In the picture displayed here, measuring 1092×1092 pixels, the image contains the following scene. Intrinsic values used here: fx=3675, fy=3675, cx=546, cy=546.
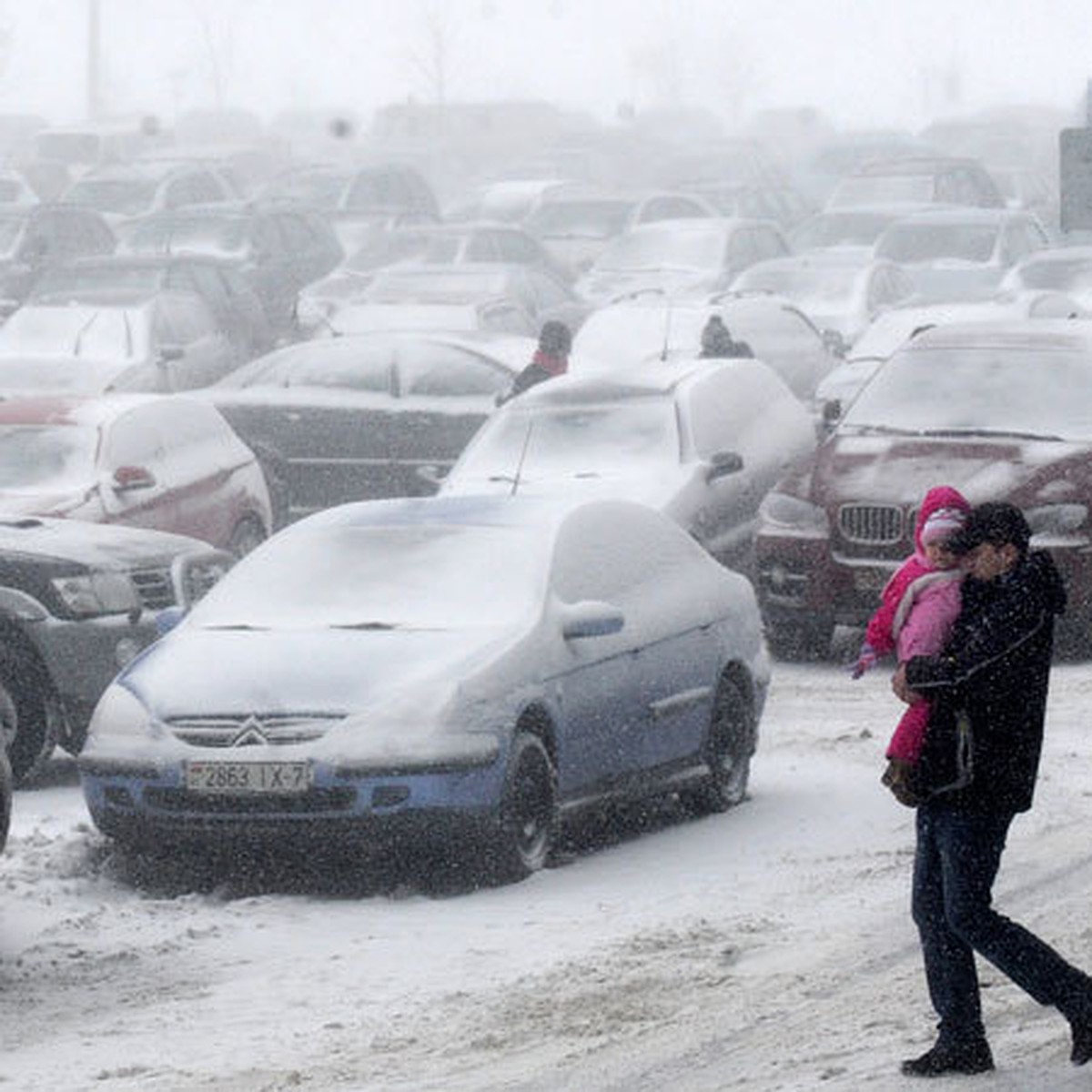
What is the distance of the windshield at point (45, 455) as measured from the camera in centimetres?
1978

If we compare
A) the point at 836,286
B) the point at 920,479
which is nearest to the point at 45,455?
the point at 920,479

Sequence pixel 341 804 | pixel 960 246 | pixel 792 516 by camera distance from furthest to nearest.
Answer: pixel 960 246
pixel 792 516
pixel 341 804

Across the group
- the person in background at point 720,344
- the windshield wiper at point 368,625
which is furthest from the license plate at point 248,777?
the person in background at point 720,344

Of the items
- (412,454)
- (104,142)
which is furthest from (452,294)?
(104,142)

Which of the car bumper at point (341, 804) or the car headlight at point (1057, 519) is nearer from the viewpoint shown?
the car bumper at point (341, 804)

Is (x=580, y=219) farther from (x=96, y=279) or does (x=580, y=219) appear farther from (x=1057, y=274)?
(x=96, y=279)

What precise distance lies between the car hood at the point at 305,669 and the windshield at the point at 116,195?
38.3 m

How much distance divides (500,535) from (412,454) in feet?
35.0

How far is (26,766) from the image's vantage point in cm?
1496

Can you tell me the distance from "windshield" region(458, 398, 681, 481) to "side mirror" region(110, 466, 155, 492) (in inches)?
71.0

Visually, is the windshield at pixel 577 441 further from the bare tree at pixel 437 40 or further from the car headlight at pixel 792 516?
the bare tree at pixel 437 40

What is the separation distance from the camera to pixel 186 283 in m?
33.4

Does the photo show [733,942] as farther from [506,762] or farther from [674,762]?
[674,762]

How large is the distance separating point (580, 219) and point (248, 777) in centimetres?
3717
